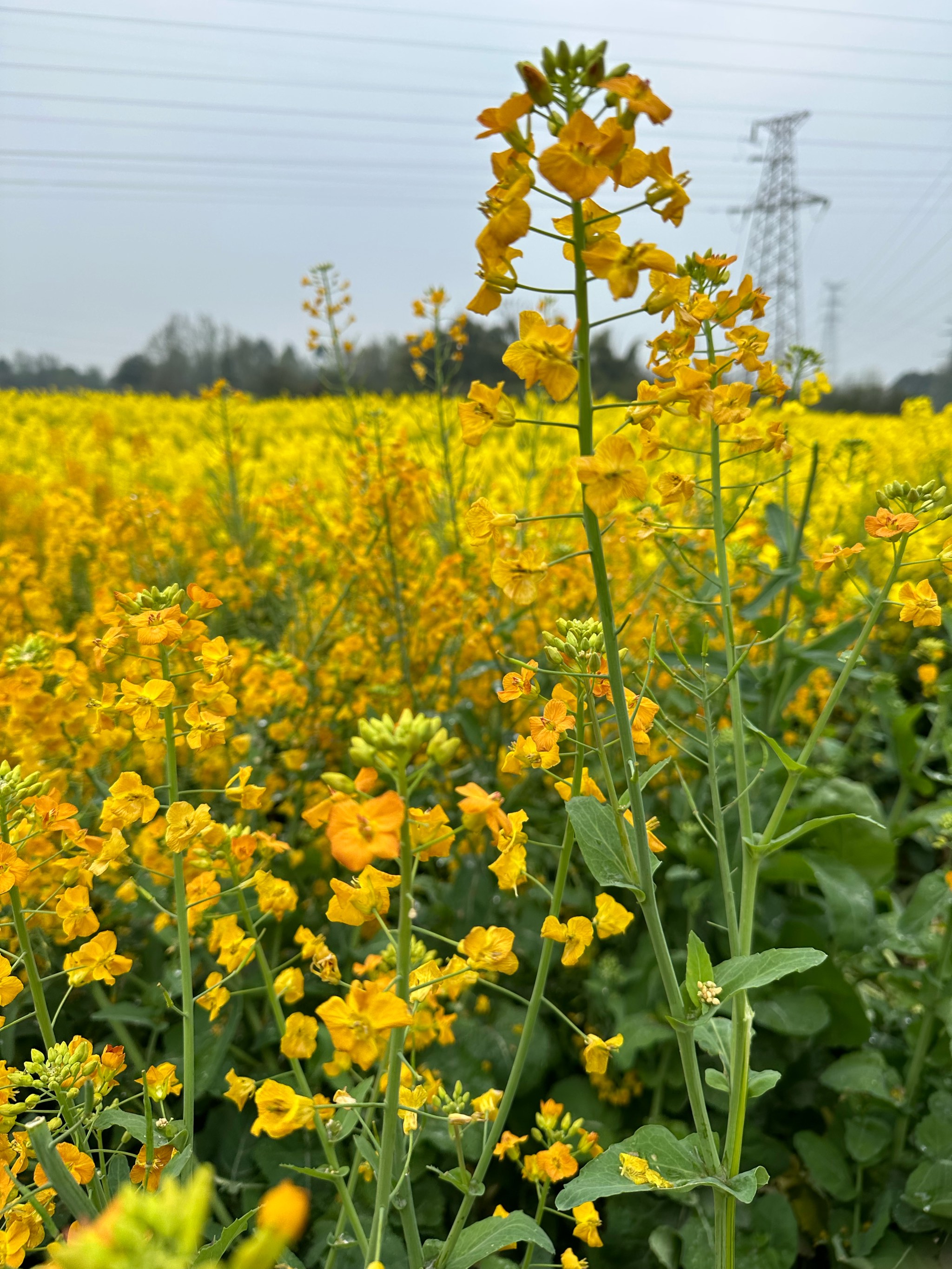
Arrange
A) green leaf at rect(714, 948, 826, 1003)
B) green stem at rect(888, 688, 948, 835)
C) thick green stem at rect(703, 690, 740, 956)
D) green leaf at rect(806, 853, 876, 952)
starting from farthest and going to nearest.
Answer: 1. green stem at rect(888, 688, 948, 835)
2. green leaf at rect(806, 853, 876, 952)
3. thick green stem at rect(703, 690, 740, 956)
4. green leaf at rect(714, 948, 826, 1003)

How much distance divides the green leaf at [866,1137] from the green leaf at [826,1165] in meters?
0.04

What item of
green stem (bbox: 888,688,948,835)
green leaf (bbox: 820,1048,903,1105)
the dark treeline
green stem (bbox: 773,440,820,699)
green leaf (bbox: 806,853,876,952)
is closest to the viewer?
green leaf (bbox: 820,1048,903,1105)

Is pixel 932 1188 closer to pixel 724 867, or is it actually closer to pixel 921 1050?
pixel 921 1050

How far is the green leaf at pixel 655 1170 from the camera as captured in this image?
1056mm

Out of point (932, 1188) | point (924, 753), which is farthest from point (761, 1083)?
point (924, 753)

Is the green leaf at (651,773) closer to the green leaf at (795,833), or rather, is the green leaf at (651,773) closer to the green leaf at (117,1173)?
the green leaf at (795,833)

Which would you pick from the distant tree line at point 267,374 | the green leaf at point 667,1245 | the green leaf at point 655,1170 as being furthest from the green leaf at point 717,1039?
the distant tree line at point 267,374

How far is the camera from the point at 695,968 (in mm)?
1117

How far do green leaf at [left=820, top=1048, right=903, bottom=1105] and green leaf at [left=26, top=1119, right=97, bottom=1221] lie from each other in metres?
1.73

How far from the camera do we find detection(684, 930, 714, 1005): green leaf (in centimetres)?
111

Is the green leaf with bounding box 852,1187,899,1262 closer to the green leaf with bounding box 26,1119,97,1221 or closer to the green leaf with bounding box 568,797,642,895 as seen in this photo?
the green leaf with bounding box 568,797,642,895

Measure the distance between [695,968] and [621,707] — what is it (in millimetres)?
435

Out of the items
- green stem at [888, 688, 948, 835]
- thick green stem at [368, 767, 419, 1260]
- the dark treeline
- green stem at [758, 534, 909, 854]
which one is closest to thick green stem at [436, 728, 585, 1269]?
thick green stem at [368, 767, 419, 1260]

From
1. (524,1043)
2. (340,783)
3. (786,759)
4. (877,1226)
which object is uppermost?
(340,783)
